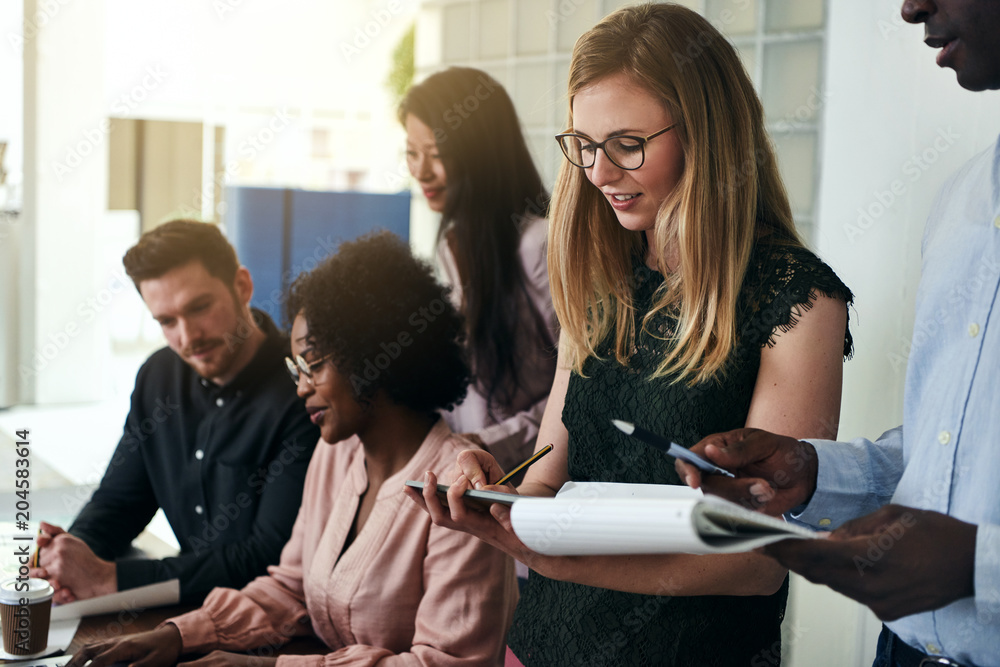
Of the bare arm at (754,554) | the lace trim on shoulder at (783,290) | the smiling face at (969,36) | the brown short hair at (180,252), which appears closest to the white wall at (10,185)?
the brown short hair at (180,252)

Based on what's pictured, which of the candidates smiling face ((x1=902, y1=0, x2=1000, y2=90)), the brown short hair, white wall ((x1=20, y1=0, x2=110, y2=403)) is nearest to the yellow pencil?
the brown short hair

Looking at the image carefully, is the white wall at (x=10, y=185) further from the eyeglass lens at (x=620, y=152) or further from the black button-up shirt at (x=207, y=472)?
the eyeglass lens at (x=620, y=152)

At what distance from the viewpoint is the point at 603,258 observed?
1.44 m

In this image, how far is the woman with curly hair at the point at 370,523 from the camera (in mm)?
1621

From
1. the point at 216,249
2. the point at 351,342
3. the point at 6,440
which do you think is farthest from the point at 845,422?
the point at 6,440

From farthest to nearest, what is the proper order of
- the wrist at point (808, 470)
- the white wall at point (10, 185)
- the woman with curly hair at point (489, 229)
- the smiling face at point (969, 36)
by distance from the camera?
the white wall at point (10, 185) < the woman with curly hair at point (489, 229) < the wrist at point (808, 470) < the smiling face at point (969, 36)

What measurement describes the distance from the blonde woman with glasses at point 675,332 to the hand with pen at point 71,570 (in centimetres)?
101

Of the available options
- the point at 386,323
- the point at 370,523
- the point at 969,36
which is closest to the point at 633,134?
the point at 969,36

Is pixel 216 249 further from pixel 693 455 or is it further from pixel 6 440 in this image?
pixel 6 440

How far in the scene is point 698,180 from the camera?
1.25 meters

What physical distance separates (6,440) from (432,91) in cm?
499

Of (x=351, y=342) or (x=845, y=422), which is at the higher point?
(x=351, y=342)

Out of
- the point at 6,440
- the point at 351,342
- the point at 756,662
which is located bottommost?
the point at 6,440

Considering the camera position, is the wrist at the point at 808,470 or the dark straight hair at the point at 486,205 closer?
the wrist at the point at 808,470
